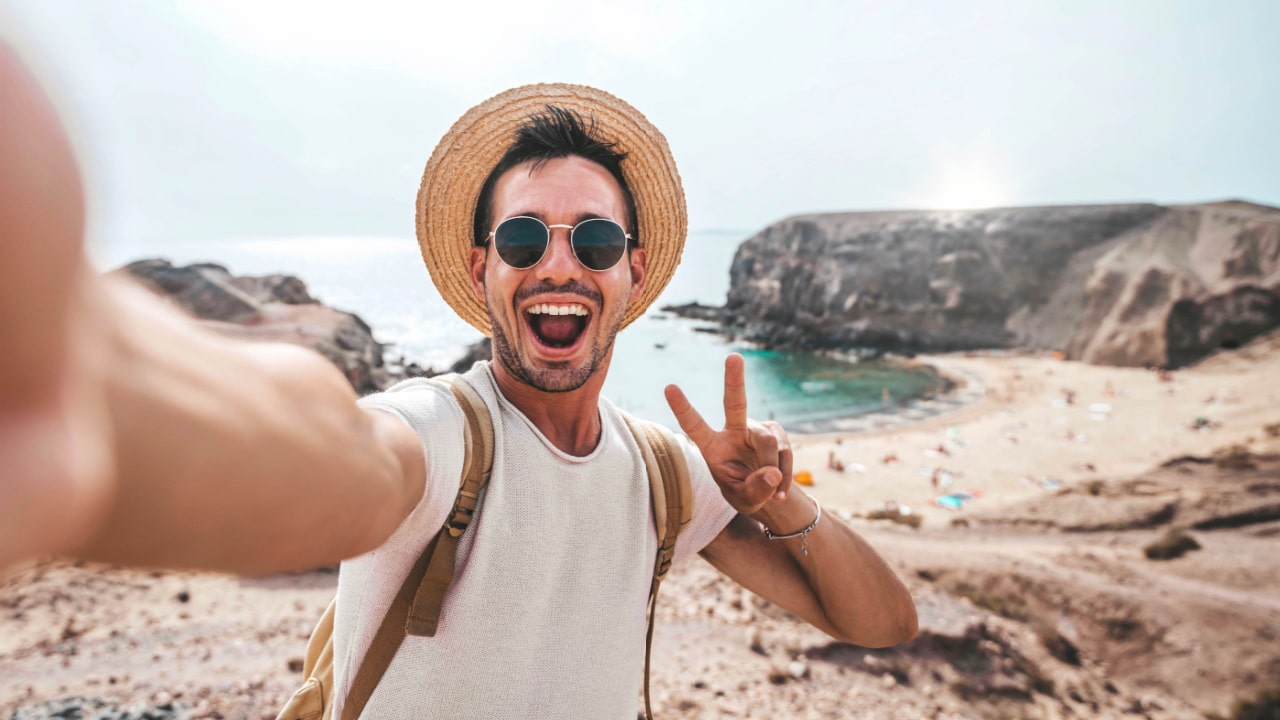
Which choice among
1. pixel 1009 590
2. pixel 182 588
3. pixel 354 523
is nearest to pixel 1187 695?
pixel 1009 590

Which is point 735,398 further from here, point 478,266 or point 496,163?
point 496,163

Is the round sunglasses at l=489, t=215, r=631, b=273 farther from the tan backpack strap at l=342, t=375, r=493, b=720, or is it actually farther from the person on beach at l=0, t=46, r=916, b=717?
the tan backpack strap at l=342, t=375, r=493, b=720

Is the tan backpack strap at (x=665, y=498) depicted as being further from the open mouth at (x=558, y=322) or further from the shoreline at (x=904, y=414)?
the shoreline at (x=904, y=414)

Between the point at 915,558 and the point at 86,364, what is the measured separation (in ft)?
32.6

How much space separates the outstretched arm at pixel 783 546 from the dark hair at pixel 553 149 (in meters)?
0.90

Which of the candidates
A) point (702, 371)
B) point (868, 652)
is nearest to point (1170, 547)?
point (868, 652)

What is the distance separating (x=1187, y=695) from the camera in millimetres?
6035

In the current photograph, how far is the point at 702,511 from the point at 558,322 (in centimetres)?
86

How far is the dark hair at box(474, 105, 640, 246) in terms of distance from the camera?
2.32 m

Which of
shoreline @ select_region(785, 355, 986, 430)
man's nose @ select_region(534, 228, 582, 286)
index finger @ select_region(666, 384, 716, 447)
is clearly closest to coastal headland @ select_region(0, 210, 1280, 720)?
index finger @ select_region(666, 384, 716, 447)

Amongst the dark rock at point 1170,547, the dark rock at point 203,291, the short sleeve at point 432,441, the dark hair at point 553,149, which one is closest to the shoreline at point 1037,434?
the dark rock at point 1170,547

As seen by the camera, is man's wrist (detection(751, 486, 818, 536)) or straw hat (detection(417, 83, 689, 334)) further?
straw hat (detection(417, 83, 689, 334))

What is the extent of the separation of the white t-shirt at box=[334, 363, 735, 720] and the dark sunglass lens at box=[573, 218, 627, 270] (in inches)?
22.6

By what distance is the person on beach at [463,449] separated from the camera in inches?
19.4
